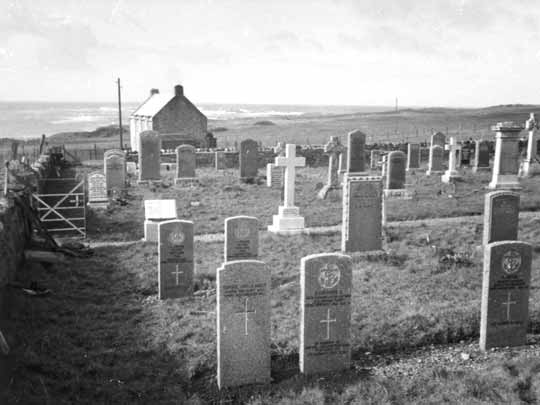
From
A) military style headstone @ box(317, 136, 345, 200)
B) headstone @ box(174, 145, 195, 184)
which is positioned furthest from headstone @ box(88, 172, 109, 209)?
military style headstone @ box(317, 136, 345, 200)

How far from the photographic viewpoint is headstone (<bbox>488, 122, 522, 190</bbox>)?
22297 mm

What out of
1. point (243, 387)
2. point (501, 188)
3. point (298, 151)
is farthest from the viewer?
point (298, 151)

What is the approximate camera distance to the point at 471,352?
785 cm

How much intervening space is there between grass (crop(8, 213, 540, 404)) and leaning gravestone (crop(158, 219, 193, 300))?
1.40ft

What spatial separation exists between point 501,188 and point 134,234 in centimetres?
1407

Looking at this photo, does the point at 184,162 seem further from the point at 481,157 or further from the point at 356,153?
the point at 481,157

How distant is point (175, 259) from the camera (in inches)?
420

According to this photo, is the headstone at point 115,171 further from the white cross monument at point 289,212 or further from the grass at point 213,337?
the grass at point 213,337

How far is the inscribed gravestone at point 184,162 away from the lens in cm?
2627

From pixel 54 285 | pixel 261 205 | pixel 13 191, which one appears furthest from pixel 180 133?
pixel 54 285

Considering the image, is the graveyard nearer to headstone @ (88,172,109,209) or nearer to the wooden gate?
the wooden gate

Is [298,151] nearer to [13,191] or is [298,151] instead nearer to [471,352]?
[13,191]

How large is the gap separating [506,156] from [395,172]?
465 cm

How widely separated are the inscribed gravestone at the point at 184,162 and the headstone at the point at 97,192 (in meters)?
6.38
